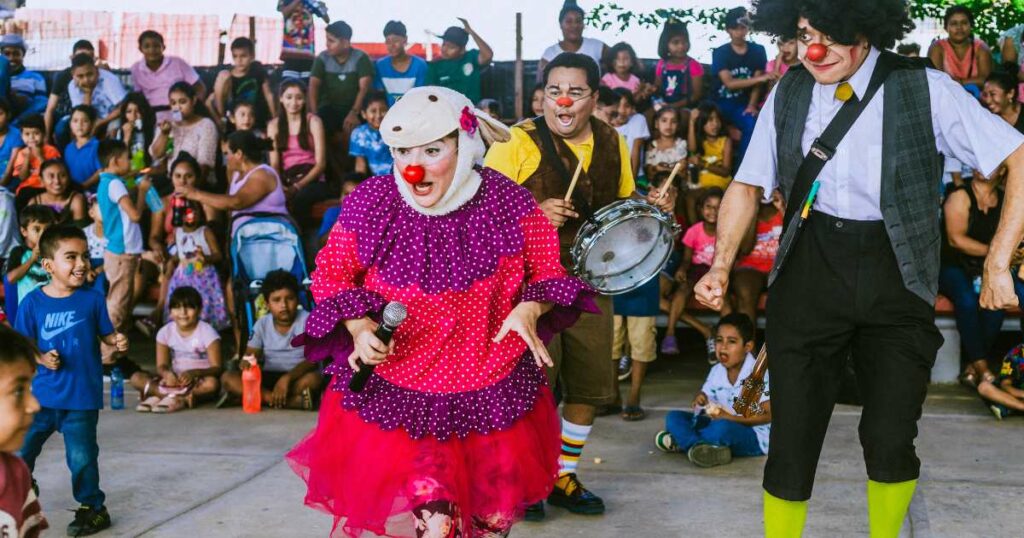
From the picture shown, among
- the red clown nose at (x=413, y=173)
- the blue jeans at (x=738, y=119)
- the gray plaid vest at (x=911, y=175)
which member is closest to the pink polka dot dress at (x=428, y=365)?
the red clown nose at (x=413, y=173)

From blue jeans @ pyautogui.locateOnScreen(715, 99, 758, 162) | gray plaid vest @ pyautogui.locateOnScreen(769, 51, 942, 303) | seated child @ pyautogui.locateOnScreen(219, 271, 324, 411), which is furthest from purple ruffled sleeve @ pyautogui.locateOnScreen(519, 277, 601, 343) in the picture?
blue jeans @ pyautogui.locateOnScreen(715, 99, 758, 162)

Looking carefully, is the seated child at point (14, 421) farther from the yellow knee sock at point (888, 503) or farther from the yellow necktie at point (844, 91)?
the yellow knee sock at point (888, 503)

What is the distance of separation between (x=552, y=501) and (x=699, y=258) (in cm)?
371

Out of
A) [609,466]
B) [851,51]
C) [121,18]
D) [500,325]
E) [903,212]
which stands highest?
[121,18]

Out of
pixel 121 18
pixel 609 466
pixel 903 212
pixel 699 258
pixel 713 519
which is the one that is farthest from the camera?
pixel 121 18

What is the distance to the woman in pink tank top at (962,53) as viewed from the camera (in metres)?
9.67

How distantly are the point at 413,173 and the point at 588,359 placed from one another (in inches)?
71.3

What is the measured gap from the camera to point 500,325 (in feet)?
12.5

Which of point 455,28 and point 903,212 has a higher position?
point 455,28

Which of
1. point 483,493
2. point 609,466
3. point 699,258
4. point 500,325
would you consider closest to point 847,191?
point 500,325

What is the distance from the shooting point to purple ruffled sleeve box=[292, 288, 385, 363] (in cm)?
362

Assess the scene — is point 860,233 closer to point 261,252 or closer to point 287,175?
point 261,252

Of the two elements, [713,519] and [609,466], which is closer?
[713,519]

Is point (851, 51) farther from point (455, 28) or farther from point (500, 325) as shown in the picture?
point (455, 28)
